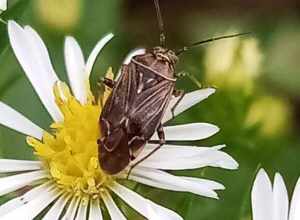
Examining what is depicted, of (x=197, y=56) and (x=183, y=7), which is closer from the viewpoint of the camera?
(x=197, y=56)

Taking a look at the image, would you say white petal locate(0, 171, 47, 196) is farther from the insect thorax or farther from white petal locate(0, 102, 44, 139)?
the insect thorax

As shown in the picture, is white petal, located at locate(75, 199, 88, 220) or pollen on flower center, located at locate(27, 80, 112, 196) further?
pollen on flower center, located at locate(27, 80, 112, 196)

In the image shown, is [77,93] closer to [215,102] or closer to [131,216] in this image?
[131,216]

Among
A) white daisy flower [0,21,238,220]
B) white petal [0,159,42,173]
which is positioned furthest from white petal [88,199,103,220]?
white petal [0,159,42,173]

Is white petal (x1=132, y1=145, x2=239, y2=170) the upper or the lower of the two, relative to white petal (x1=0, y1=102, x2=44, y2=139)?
lower

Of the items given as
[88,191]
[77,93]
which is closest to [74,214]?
[88,191]

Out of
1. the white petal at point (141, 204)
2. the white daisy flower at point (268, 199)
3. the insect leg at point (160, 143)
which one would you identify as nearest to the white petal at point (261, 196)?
the white daisy flower at point (268, 199)

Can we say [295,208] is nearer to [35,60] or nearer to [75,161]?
[75,161]

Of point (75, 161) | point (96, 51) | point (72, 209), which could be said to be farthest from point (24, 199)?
point (96, 51)
